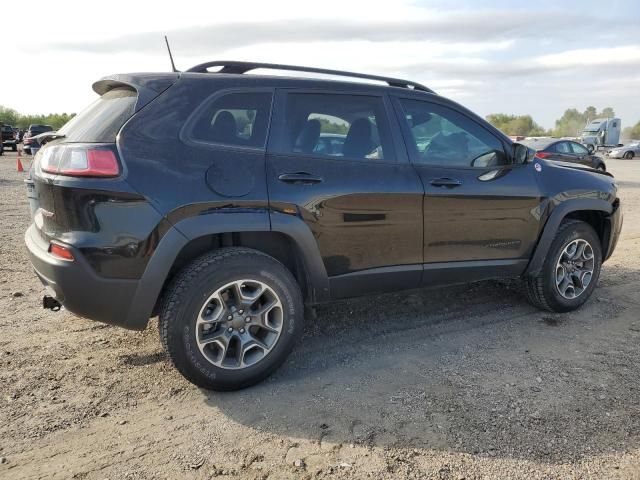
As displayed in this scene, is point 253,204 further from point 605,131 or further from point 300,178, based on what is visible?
point 605,131

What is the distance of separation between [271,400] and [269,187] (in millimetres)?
1276

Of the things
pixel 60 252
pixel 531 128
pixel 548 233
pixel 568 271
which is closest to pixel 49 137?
pixel 60 252

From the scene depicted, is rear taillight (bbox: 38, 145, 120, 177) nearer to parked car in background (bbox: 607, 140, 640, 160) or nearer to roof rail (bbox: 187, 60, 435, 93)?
roof rail (bbox: 187, 60, 435, 93)

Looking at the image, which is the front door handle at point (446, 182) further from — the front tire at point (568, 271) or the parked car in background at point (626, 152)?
the parked car in background at point (626, 152)

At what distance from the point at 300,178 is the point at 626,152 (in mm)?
38137

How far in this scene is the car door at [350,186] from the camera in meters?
3.32

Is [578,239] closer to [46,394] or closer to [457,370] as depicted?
[457,370]

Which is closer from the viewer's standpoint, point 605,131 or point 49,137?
point 49,137

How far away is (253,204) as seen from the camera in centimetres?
314

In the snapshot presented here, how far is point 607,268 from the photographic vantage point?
6039mm

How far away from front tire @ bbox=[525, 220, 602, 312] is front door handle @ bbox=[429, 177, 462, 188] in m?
1.21

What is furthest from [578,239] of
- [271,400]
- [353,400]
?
[271,400]

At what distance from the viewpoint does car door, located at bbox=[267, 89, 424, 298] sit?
332 cm

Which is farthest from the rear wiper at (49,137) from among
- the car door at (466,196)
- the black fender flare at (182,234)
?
the car door at (466,196)
